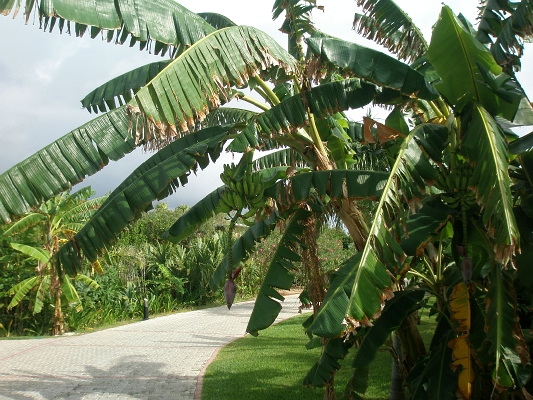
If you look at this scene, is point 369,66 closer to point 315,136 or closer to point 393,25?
point 315,136

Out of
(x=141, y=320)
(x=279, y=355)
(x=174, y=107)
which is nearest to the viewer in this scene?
(x=174, y=107)

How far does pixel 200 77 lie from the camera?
4043 mm

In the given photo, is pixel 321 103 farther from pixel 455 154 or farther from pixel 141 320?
pixel 141 320

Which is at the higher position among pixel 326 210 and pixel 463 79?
pixel 463 79

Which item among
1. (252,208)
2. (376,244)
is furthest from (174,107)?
(376,244)

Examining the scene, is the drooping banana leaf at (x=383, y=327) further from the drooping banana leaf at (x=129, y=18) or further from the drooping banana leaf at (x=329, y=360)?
the drooping banana leaf at (x=129, y=18)

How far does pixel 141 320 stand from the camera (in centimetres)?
1761

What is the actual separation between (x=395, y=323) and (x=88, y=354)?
30.0ft

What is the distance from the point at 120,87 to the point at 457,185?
3.67m

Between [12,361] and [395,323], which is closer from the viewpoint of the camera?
[395,323]

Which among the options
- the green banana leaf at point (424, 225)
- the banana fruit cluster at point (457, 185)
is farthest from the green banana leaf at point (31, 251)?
the banana fruit cluster at point (457, 185)

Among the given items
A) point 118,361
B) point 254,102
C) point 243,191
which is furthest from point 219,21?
point 118,361

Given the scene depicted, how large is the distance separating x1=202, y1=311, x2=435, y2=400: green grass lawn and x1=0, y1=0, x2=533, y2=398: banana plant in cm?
224

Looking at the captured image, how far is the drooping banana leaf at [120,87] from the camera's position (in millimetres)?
5293
